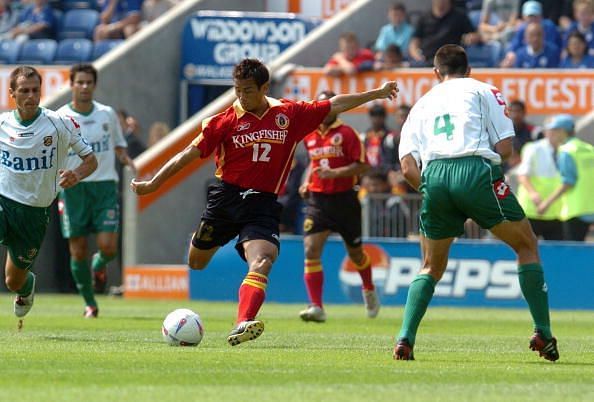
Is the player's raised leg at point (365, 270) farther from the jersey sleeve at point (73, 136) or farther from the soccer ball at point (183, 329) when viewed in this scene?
the soccer ball at point (183, 329)

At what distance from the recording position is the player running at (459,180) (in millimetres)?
10812

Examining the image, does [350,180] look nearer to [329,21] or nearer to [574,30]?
[574,30]

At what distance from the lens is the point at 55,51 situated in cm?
2877

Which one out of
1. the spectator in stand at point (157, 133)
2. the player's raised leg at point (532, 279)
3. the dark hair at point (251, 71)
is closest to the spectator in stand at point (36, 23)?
the spectator in stand at point (157, 133)

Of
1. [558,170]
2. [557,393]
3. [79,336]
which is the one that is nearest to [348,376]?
[557,393]

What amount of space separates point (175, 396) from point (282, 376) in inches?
52.5

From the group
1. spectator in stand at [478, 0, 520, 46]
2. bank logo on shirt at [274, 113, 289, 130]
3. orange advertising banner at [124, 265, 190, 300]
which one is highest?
bank logo on shirt at [274, 113, 289, 130]

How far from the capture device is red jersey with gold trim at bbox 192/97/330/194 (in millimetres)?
12258

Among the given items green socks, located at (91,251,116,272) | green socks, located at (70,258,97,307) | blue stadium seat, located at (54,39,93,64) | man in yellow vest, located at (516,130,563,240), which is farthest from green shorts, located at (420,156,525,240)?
blue stadium seat, located at (54,39,93,64)

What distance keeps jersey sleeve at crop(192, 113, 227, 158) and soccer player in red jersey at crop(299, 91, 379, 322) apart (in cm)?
492

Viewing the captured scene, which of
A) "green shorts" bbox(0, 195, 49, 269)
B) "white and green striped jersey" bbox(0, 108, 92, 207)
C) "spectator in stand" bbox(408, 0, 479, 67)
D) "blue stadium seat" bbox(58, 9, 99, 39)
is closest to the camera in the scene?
"white and green striped jersey" bbox(0, 108, 92, 207)

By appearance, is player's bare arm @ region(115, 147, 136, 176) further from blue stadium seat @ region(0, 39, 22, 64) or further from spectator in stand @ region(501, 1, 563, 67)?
blue stadium seat @ region(0, 39, 22, 64)

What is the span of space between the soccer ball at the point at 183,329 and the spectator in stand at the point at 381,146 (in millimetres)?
11005

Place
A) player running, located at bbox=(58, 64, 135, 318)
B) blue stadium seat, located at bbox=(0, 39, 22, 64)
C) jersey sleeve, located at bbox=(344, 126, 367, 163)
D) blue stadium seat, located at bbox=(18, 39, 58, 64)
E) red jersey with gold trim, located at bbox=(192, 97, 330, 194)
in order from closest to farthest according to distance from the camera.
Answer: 1. red jersey with gold trim, located at bbox=(192, 97, 330, 194)
2. player running, located at bbox=(58, 64, 135, 318)
3. jersey sleeve, located at bbox=(344, 126, 367, 163)
4. blue stadium seat, located at bbox=(18, 39, 58, 64)
5. blue stadium seat, located at bbox=(0, 39, 22, 64)
